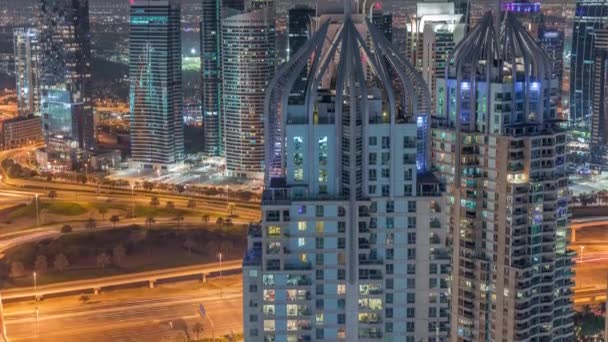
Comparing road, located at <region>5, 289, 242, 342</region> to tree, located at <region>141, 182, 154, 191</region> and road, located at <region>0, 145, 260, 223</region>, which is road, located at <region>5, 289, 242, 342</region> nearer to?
road, located at <region>0, 145, 260, 223</region>

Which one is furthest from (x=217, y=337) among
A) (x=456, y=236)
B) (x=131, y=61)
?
(x=131, y=61)

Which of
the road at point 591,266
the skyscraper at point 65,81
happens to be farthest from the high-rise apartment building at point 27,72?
the road at point 591,266

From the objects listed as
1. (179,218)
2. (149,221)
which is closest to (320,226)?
(149,221)

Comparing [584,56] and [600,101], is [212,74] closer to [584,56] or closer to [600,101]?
[584,56]

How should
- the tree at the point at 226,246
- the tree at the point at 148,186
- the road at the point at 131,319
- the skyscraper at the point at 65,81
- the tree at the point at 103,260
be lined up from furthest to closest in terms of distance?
1. the skyscraper at the point at 65,81
2. the tree at the point at 148,186
3. the tree at the point at 226,246
4. the tree at the point at 103,260
5. the road at the point at 131,319

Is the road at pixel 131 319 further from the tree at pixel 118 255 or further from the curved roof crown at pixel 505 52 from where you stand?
Result: the curved roof crown at pixel 505 52

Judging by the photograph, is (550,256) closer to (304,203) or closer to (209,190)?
(304,203)
